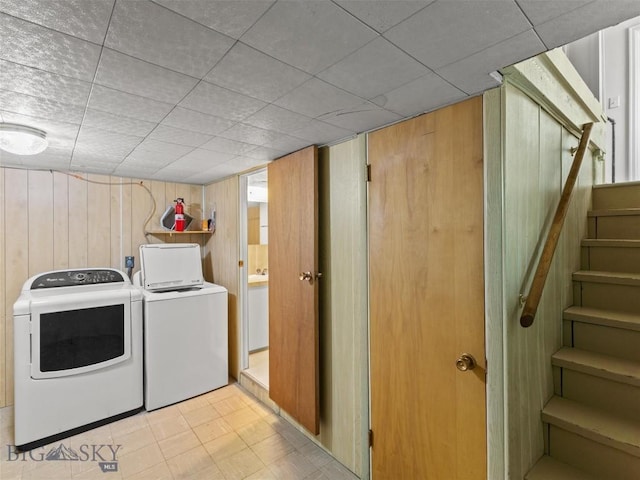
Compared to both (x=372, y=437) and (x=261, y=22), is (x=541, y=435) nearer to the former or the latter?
(x=372, y=437)

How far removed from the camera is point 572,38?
954 millimetres

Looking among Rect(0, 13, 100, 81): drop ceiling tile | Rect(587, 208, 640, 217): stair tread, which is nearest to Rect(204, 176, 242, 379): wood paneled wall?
Rect(0, 13, 100, 81): drop ceiling tile

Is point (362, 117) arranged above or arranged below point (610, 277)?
above

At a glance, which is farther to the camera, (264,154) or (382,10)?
(264,154)

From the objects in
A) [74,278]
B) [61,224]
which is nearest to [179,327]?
[74,278]

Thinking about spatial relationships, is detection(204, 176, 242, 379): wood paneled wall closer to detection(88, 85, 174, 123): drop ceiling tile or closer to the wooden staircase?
detection(88, 85, 174, 123): drop ceiling tile

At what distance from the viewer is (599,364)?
1627 millimetres

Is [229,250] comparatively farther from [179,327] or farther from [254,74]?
[254,74]

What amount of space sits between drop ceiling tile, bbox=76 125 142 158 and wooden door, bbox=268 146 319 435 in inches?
38.3

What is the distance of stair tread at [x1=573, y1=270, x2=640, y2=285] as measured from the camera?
1.80 metres

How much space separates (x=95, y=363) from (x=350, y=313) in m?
2.05

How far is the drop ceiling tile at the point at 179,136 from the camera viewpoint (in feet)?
5.81

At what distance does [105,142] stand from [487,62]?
7.09ft

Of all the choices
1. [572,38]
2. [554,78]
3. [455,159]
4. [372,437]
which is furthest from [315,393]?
[554,78]
